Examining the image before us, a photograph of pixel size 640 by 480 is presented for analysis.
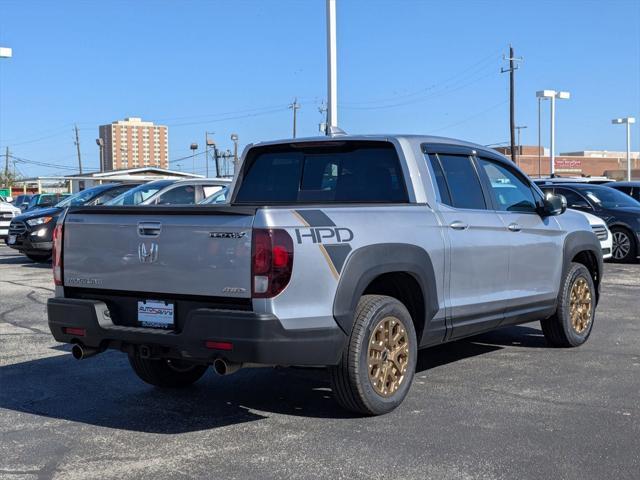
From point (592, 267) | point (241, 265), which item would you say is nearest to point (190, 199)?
point (592, 267)

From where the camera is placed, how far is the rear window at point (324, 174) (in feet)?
19.9

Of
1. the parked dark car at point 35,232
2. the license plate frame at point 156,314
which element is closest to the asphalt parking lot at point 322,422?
the license plate frame at point 156,314

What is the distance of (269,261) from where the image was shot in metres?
4.63

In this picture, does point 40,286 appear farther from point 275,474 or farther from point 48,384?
point 275,474

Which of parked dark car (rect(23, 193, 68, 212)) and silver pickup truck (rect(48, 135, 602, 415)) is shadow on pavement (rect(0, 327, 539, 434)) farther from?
parked dark car (rect(23, 193, 68, 212))

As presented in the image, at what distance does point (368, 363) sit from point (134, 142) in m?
145

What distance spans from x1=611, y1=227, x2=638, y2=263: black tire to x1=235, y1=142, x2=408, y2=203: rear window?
11724 millimetres

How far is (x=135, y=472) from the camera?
14.4 ft

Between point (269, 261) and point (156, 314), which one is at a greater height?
point (269, 261)

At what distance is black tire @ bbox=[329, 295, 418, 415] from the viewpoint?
511 centimetres

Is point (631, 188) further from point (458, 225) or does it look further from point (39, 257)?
point (458, 225)

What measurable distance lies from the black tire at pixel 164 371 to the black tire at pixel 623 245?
1242 centimetres

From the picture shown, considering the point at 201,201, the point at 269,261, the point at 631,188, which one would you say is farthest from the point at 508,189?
the point at 631,188

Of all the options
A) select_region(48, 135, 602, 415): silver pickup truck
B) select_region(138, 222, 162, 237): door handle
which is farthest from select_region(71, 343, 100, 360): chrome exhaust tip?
select_region(138, 222, 162, 237): door handle
